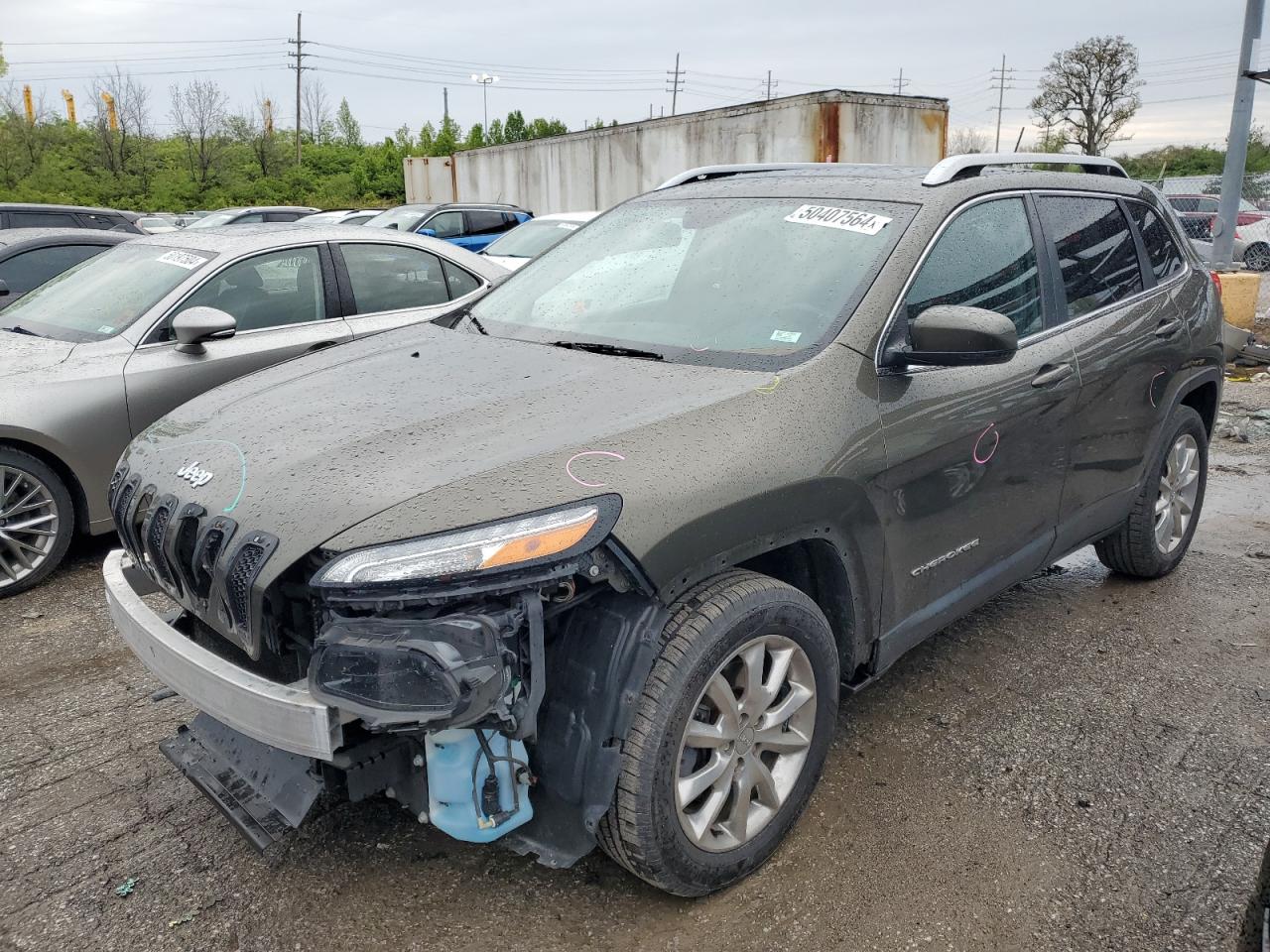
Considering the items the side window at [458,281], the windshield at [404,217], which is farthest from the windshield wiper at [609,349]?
the windshield at [404,217]

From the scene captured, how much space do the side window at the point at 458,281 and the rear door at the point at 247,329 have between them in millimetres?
778

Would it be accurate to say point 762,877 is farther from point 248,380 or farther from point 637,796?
point 248,380

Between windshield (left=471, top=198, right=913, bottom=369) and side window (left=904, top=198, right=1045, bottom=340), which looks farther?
side window (left=904, top=198, right=1045, bottom=340)

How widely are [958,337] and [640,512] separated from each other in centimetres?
111

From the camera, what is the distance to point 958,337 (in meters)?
2.70

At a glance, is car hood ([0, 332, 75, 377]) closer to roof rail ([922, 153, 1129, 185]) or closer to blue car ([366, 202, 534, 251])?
roof rail ([922, 153, 1129, 185])

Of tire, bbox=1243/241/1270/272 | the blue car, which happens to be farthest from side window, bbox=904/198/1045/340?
tire, bbox=1243/241/1270/272

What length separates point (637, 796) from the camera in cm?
220

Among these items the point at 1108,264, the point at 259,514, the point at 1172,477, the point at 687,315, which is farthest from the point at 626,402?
the point at 1172,477

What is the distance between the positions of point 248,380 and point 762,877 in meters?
2.14

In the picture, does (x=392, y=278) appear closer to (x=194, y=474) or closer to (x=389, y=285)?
(x=389, y=285)

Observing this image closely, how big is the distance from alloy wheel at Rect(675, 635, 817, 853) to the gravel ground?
21 cm

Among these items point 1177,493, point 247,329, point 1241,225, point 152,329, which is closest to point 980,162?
point 1177,493

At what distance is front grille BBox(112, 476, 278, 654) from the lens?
7.06 feet
